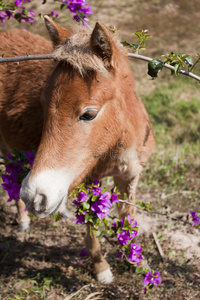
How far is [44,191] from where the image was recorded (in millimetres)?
2029

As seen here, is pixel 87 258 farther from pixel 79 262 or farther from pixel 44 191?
pixel 44 191

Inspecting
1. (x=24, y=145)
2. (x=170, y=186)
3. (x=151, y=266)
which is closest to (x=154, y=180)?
(x=170, y=186)

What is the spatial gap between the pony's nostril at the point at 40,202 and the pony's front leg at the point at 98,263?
1293 millimetres

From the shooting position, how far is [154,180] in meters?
4.85

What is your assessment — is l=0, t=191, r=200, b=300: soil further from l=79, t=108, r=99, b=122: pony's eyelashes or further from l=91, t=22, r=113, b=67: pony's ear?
l=91, t=22, r=113, b=67: pony's ear

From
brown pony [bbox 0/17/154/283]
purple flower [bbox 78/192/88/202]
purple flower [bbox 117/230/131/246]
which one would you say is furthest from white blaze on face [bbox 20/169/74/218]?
purple flower [bbox 117/230/131/246]

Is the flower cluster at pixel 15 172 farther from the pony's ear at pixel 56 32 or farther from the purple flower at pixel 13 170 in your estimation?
the pony's ear at pixel 56 32

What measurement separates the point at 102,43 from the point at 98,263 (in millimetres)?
2261

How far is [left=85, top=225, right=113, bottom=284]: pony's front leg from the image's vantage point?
333 centimetres

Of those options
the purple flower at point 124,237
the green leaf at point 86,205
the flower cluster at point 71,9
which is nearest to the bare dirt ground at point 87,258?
the flower cluster at point 71,9

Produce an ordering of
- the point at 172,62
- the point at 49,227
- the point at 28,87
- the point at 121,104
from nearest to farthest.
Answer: the point at 172,62 < the point at 121,104 < the point at 28,87 < the point at 49,227

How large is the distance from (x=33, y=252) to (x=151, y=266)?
1396 millimetres

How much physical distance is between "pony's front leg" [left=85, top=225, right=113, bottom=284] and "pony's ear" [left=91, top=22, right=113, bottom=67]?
5.94 ft

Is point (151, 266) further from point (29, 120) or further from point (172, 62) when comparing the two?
point (172, 62)
